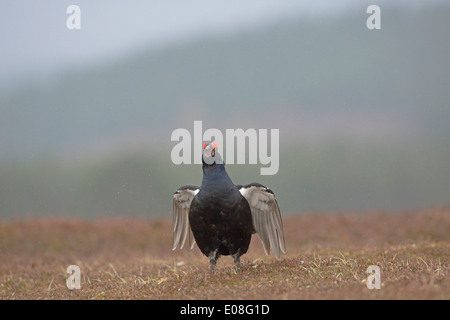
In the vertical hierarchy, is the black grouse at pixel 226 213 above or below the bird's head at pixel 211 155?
below

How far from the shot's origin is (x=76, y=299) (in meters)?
8.80

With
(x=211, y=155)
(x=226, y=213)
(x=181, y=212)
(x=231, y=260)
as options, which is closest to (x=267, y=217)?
(x=226, y=213)

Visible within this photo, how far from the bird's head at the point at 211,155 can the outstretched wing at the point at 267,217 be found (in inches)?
35.2

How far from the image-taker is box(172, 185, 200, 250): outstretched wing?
1041 cm

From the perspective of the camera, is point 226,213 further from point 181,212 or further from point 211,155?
point 181,212

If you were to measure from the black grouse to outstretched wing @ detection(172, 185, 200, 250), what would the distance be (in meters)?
0.05

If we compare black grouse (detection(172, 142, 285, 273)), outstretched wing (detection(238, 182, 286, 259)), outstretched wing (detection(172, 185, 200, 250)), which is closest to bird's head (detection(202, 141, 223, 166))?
black grouse (detection(172, 142, 285, 273))

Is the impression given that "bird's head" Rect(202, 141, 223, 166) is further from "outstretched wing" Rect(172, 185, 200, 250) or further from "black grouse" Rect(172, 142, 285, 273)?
"outstretched wing" Rect(172, 185, 200, 250)

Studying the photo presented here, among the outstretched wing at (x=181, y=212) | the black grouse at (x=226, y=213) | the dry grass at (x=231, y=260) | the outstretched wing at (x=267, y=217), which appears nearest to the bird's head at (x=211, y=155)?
the black grouse at (x=226, y=213)

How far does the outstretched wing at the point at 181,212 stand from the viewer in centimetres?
1041

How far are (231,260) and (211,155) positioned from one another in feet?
16.9

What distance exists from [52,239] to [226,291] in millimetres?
12629

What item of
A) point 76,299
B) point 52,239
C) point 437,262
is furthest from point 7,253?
point 437,262

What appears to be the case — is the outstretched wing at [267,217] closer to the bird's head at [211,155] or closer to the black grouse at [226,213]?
the black grouse at [226,213]
